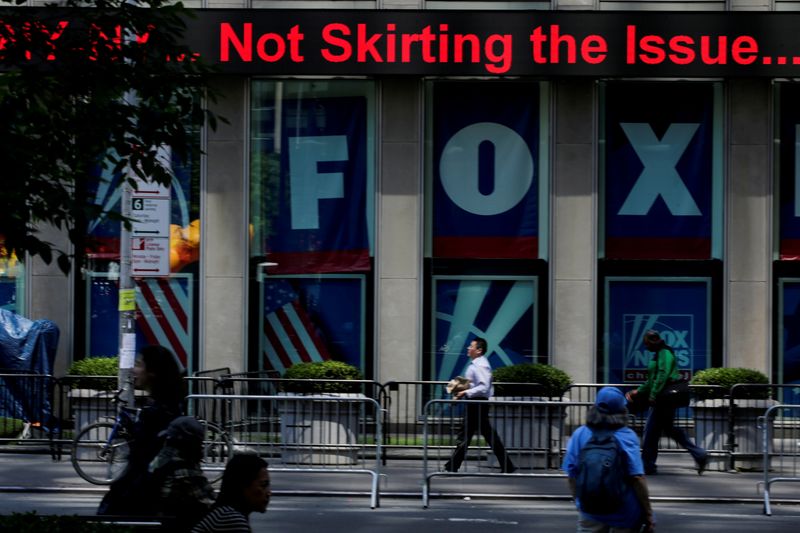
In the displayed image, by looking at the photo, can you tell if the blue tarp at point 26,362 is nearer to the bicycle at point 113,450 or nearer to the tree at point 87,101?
the bicycle at point 113,450

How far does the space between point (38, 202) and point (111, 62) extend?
1.18 m

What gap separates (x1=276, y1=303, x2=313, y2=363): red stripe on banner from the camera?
68.7 ft

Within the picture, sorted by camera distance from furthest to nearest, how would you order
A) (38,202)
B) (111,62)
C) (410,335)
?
(410,335)
(111,62)
(38,202)

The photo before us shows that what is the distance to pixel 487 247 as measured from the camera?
68.7ft

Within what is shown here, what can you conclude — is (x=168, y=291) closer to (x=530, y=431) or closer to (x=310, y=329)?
(x=310, y=329)

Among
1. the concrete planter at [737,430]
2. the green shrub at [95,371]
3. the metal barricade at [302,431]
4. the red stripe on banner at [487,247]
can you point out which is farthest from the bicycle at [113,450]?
the concrete planter at [737,430]

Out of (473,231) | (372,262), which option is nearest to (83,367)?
(372,262)

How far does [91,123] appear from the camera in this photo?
841cm

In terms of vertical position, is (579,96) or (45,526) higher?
(579,96)

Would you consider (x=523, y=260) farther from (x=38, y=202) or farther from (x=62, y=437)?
(x=38, y=202)

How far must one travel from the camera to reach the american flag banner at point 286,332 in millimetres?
20953

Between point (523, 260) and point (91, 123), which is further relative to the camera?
point (523, 260)

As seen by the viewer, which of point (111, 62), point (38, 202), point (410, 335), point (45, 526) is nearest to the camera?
point (45, 526)

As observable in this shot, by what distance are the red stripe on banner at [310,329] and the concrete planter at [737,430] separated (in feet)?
19.1
